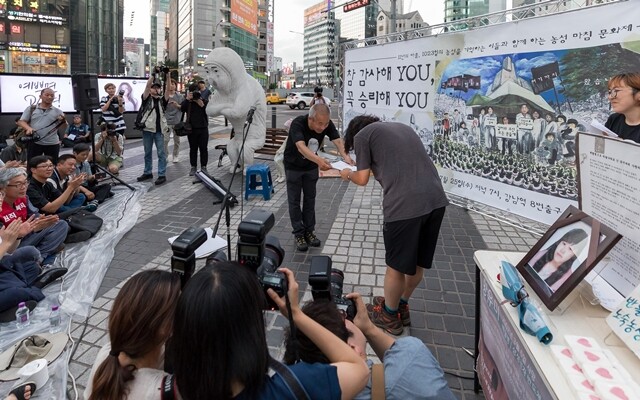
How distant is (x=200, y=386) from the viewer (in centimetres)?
110

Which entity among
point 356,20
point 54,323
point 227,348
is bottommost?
point 54,323

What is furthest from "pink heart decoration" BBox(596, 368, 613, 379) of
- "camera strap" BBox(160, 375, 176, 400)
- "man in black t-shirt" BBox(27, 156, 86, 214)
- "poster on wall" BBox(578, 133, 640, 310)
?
"man in black t-shirt" BBox(27, 156, 86, 214)

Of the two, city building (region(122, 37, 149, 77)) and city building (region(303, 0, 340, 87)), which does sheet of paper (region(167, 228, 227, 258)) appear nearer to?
city building (region(122, 37, 149, 77))

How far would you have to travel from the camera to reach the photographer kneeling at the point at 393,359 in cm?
134

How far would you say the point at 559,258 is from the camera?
1637 mm

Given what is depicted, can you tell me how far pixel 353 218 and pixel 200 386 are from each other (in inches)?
192

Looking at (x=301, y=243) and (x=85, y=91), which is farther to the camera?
(x=85, y=91)

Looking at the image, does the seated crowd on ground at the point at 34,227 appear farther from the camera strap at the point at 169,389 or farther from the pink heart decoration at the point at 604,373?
the pink heart decoration at the point at 604,373

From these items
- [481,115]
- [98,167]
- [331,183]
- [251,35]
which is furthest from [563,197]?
[251,35]

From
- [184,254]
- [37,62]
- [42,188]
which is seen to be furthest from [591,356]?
[37,62]

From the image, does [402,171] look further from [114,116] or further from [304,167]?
[114,116]

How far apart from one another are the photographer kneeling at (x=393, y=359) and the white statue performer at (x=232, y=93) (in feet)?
21.4

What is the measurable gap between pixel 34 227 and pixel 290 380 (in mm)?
3591

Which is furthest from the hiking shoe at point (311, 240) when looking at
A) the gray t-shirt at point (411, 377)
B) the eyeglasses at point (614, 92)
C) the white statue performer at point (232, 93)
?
the white statue performer at point (232, 93)
